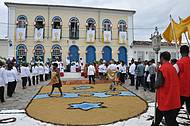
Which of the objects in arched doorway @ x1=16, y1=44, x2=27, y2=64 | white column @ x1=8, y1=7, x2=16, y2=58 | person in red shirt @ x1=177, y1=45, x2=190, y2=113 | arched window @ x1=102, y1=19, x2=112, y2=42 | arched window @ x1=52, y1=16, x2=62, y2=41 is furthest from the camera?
arched window @ x1=102, y1=19, x2=112, y2=42

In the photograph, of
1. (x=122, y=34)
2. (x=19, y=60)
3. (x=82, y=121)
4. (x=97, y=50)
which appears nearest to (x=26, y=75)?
(x=82, y=121)

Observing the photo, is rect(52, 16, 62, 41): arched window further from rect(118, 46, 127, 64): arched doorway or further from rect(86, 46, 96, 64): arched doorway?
rect(118, 46, 127, 64): arched doorway

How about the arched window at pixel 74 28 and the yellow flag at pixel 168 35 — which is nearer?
Answer: the yellow flag at pixel 168 35

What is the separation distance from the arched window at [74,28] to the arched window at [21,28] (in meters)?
5.29

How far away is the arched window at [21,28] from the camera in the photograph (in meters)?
29.3

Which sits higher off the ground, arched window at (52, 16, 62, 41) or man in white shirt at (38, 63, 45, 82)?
arched window at (52, 16, 62, 41)

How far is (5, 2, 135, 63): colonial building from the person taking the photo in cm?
2947

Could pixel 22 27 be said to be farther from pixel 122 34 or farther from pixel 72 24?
pixel 122 34

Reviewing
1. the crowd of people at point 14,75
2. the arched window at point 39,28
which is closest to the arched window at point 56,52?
the arched window at point 39,28

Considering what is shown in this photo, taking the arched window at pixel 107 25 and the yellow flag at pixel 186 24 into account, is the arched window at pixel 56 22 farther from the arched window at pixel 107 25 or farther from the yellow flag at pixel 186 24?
the yellow flag at pixel 186 24

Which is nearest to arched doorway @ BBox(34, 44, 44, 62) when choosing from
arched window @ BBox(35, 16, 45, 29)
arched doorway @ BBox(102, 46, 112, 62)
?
arched window @ BBox(35, 16, 45, 29)

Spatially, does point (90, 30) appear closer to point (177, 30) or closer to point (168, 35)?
point (168, 35)

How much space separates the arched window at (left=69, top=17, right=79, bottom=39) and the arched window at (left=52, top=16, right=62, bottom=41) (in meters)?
1.27

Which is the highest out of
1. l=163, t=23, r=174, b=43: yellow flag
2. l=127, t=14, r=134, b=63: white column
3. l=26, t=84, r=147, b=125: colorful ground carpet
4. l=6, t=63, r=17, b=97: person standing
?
l=127, t=14, r=134, b=63: white column
